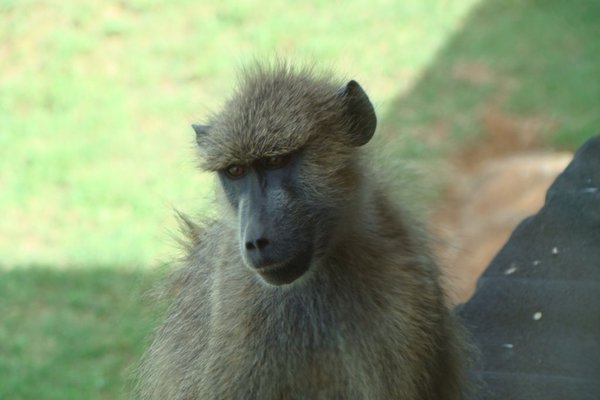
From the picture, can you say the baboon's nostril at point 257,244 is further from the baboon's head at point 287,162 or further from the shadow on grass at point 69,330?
the shadow on grass at point 69,330

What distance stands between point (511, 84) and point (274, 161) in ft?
19.6

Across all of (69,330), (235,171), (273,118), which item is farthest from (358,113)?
(69,330)

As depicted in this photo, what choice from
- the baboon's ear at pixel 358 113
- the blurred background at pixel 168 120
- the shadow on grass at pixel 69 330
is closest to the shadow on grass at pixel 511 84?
the blurred background at pixel 168 120

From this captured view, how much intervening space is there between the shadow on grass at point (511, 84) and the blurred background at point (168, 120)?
0.07 ft

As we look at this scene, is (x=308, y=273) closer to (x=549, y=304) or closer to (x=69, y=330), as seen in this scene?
(x=549, y=304)

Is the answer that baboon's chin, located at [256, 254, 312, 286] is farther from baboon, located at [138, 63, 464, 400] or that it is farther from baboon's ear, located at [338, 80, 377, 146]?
baboon's ear, located at [338, 80, 377, 146]

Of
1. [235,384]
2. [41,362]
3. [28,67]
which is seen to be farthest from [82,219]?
[235,384]

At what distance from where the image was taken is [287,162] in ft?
11.0

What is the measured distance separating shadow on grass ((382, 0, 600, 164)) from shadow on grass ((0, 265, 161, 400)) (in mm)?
2632

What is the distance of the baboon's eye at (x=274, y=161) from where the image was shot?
332 cm

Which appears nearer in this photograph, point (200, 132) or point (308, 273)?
point (308, 273)

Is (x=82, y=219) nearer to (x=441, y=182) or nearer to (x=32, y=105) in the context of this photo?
(x=32, y=105)

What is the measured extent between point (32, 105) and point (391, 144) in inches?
235

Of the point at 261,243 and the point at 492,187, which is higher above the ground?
the point at 261,243
